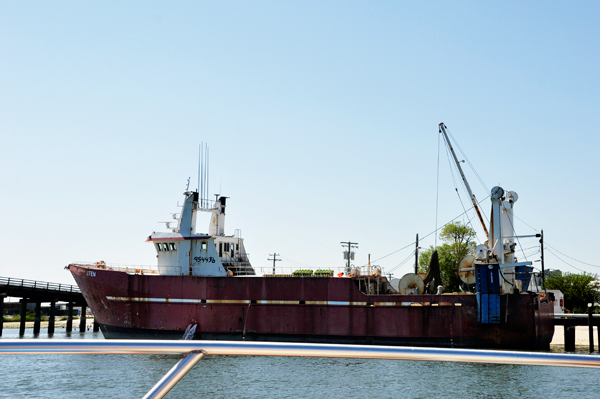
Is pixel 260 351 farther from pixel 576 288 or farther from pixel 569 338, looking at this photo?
pixel 576 288

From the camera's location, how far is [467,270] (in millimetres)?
29203

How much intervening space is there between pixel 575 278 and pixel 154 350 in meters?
63.6

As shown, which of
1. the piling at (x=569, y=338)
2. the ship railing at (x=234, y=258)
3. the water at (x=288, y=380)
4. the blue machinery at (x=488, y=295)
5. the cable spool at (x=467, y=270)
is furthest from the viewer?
the piling at (x=569, y=338)

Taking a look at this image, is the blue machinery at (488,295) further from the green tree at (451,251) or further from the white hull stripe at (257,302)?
the green tree at (451,251)

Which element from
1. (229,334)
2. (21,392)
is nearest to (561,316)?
(229,334)

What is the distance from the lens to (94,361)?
78.5 feet

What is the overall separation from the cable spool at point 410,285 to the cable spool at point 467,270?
2072 millimetres

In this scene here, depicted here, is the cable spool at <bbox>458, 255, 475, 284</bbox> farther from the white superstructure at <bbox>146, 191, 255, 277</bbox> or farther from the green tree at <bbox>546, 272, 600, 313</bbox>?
the green tree at <bbox>546, 272, 600, 313</bbox>

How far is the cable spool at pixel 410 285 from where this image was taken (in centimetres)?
2916

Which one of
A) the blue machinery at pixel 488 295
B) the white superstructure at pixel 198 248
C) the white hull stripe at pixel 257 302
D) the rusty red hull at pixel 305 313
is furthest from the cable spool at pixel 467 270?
the white superstructure at pixel 198 248

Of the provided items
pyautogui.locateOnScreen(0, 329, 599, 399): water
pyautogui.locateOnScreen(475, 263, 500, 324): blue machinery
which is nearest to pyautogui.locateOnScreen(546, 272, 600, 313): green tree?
pyautogui.locateOnScreen(475, 263, 500, 324): blue machinery

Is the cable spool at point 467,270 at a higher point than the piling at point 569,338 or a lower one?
higher

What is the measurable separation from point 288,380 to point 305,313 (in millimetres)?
9727

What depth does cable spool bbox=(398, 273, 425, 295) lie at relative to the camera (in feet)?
95.7
